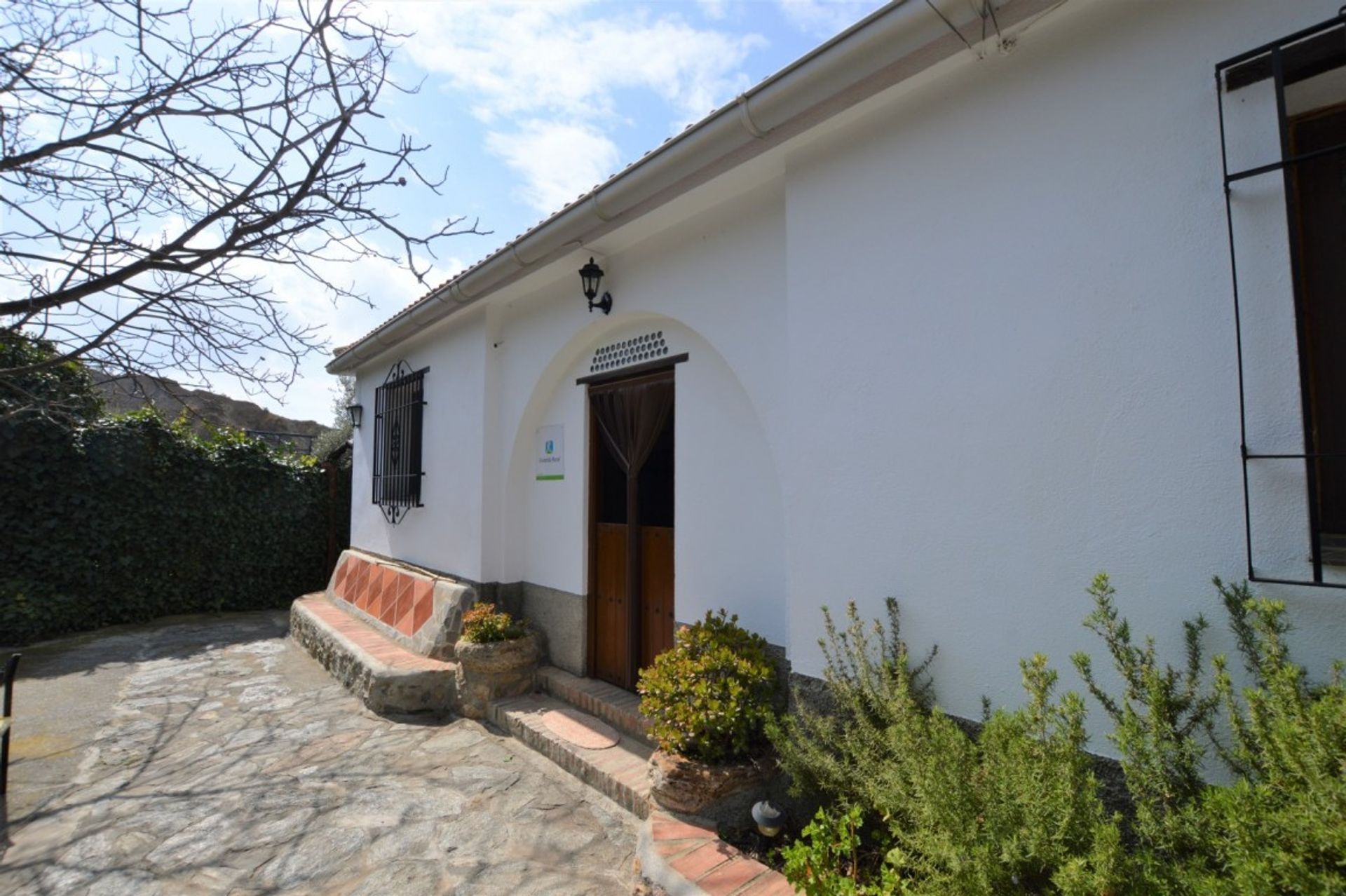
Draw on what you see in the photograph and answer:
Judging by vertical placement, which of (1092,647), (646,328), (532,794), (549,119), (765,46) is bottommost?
(532,794)

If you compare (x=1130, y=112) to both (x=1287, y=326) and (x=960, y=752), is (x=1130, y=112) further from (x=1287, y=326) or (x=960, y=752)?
(x=960, y=752)

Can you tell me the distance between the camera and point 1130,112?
7.67 feet

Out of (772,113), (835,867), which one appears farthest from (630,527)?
(772,113)

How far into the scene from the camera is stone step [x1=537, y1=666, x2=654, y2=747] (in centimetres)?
469

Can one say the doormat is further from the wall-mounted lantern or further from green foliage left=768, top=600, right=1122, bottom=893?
the wall-mounted lantern

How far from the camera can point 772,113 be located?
3223mm

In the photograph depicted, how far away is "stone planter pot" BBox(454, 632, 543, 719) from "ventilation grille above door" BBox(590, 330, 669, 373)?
2.62 meters

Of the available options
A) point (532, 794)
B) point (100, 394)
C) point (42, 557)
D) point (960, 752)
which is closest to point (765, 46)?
point (960, 752)

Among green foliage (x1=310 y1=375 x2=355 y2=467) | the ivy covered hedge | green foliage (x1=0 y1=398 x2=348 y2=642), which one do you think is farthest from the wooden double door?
green foliage (x1=310 y1=375 x2=355 y2=467)

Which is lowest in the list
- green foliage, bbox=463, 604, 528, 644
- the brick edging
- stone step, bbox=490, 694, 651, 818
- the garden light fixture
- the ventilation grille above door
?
stone step, bbox=490, 694, 651, 818

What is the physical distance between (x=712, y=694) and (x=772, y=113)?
10.1 feet

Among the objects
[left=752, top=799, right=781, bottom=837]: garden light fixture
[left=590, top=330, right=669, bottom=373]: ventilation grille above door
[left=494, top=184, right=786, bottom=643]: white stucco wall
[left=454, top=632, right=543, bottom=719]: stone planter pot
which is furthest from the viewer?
[left=454, top=632, right=543, bottom=719]: stone planter pot

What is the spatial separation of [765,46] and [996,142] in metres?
1.70

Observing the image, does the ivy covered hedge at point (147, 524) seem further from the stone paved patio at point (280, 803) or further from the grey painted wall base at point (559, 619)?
the grey painted wall base at point (559, 619)
